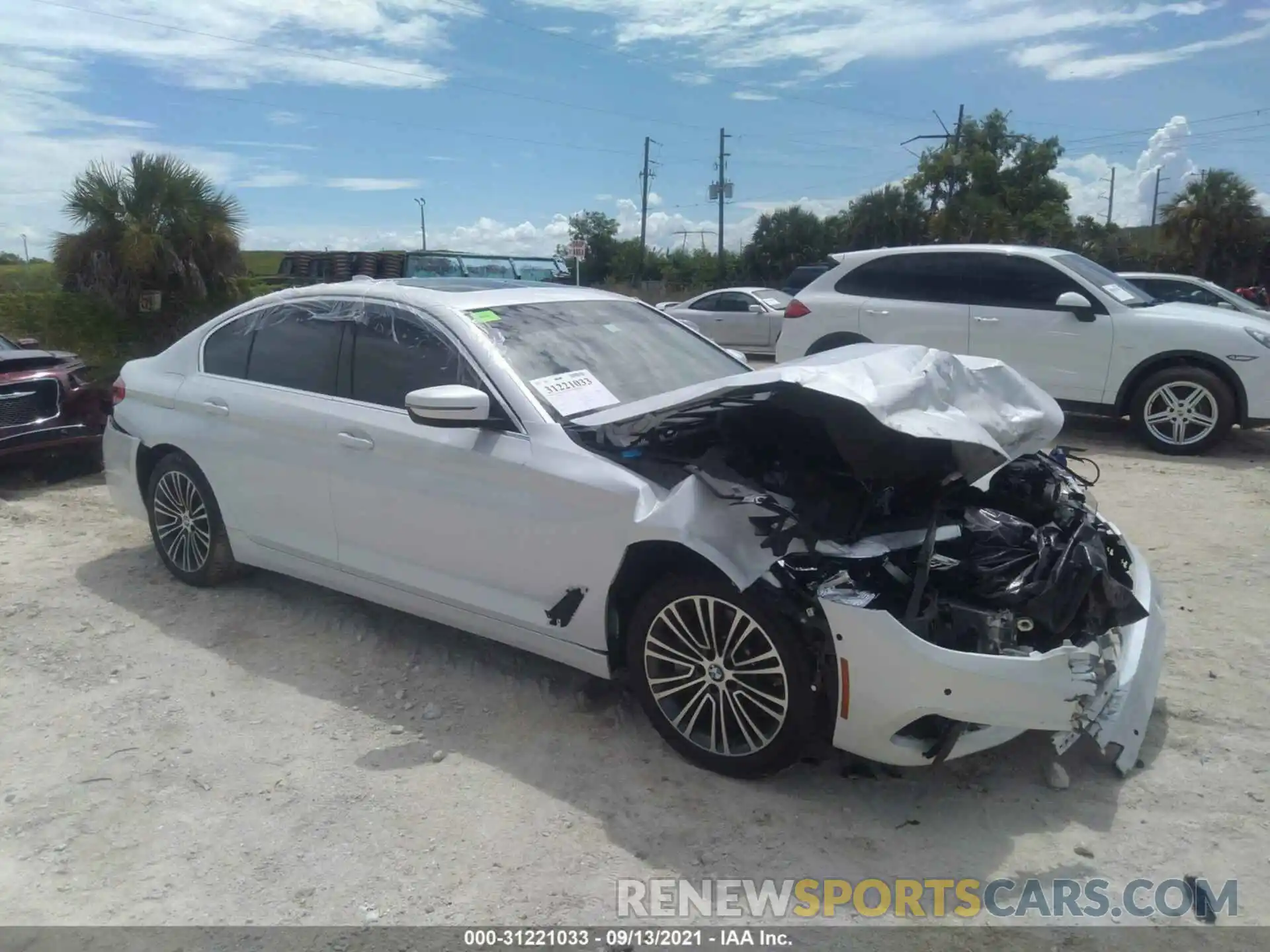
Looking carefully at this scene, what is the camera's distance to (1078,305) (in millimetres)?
8703

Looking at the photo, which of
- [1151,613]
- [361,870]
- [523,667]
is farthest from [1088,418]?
[361,870]

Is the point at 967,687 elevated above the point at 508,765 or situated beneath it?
elevated above

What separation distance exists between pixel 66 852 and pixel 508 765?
142 centimetres

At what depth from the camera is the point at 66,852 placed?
10.4 ft

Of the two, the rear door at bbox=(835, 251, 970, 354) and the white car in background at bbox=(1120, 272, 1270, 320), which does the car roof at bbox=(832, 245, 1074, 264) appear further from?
the white car in background at bbox=(1120, 272, 1270, 320)

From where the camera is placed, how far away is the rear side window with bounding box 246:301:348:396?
4637 millimetres

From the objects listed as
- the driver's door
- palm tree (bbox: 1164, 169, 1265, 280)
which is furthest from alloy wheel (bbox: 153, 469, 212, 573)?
palm tree (bbox: 1164, 169, 1265, 280)

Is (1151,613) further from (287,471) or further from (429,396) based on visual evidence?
(287,471)

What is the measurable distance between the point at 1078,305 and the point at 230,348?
22.8 feet

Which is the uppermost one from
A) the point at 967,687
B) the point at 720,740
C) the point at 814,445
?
the point at 814,445

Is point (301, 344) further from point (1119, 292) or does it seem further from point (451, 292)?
point (1119, 292)
